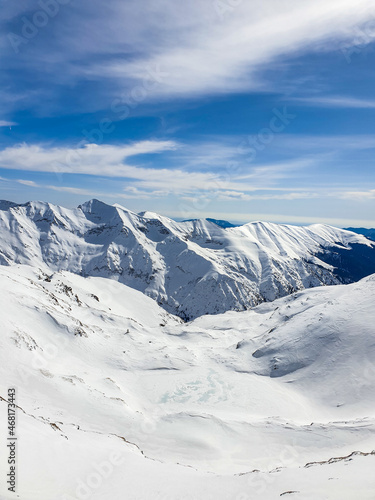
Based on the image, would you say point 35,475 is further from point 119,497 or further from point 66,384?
point 66,384

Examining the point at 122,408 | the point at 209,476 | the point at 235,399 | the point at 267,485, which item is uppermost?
the point at 267,485

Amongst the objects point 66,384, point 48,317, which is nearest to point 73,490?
point 66,384

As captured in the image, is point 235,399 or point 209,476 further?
point 235,399

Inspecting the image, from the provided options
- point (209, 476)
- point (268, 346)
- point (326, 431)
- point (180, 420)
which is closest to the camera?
point (209, 476)

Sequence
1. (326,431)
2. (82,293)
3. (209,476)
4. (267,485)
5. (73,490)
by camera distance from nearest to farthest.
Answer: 1. (73,490)
2. (267,485)
3. (209,476)
4. (326,431)
5. (82,293)

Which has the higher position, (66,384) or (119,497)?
(119,497)

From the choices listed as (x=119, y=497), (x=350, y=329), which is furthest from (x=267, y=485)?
(x=350, y=329)

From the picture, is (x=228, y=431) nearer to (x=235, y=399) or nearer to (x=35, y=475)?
(x=235, y=399)
